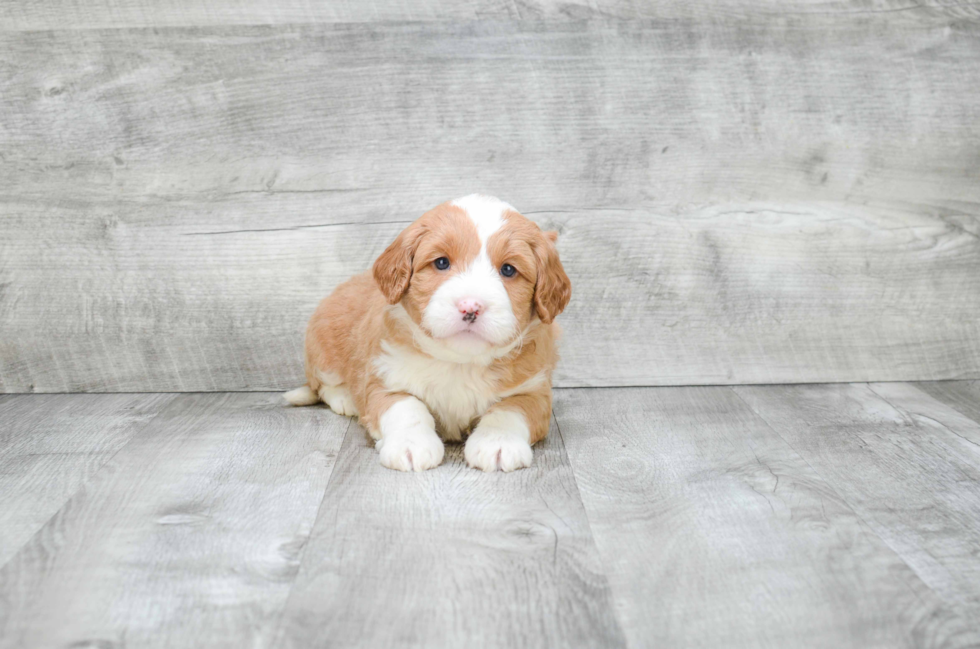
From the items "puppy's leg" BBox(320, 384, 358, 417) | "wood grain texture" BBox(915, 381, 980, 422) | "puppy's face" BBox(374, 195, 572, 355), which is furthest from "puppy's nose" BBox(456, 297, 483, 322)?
"wood grain texture" BBox(915, 381, 980, 422)

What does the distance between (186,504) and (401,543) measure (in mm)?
606

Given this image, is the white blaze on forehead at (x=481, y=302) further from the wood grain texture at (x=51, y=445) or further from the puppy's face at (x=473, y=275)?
the wood grain texture at (x=51, y=445)

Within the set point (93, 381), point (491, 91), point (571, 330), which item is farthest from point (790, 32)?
point (93, 381)

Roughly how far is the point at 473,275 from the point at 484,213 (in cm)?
20

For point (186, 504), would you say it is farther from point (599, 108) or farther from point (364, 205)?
point (599, 108)

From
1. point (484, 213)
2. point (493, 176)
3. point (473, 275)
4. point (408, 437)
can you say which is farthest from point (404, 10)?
point (408, 437)

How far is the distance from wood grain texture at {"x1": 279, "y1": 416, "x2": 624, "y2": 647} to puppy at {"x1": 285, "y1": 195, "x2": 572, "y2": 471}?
131 mm

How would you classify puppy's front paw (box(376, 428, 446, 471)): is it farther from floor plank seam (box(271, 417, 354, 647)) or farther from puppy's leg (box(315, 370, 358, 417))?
puppy's leg (box(315, 370, 358, 417))

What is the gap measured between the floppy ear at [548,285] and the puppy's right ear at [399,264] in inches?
13.7

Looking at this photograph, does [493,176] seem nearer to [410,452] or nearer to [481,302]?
[481,302]

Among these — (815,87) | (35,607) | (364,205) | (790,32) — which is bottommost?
(35,607)

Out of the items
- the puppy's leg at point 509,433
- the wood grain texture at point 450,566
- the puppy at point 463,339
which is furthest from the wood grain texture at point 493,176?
the wood grain texture at point 450,566

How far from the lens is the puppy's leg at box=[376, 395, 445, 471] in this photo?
225 centimetres

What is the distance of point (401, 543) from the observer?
1.81 metres
